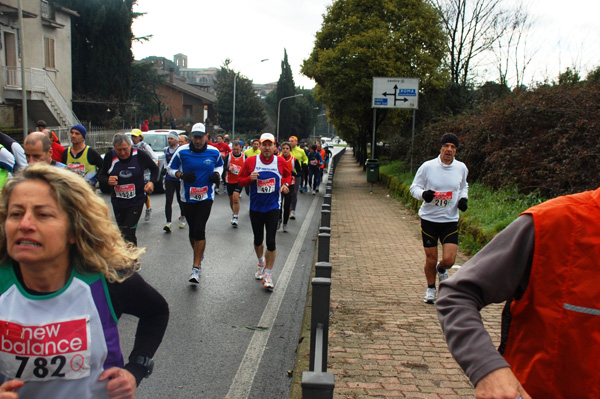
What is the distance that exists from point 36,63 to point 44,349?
33168 mm

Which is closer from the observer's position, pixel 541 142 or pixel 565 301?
pixel 565 301

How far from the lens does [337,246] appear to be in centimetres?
1056

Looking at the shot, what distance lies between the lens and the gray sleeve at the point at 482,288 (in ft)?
5.87

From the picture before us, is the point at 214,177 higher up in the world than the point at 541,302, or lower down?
lower down

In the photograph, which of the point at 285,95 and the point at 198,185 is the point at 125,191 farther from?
the point at 285,95

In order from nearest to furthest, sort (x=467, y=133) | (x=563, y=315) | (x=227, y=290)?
1. (x=563, y=315)
2. (x=227, y=290)
3. (x=467, y=133)

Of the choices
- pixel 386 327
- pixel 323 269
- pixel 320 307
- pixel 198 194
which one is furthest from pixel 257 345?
pixel 198 194

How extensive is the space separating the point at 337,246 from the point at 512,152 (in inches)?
172

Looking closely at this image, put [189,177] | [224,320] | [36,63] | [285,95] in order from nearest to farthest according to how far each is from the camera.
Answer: [224,320]
[189,177]
[36,63]
[285,95]

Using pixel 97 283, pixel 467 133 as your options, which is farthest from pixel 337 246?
pixel 97 283

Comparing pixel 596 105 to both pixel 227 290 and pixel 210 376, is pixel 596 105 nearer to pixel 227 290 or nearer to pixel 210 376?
pixel 227 290

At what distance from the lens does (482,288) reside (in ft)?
6.08

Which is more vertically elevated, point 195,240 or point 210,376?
point 195,240

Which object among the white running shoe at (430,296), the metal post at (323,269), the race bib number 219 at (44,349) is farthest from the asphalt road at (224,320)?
the race bib number 219 at (44,349)
